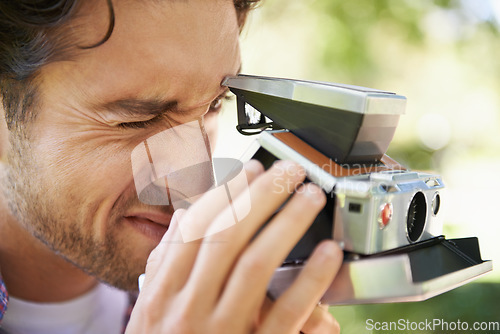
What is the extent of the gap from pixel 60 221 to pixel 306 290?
1.99 ft

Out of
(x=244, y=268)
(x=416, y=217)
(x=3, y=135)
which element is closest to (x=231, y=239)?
(x=244, y=268)

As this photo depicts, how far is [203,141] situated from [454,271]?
56 cm

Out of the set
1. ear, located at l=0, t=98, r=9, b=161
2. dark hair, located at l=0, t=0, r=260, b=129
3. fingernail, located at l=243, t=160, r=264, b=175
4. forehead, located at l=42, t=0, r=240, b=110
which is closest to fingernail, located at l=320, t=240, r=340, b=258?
fingernail, located at l=243, t=160, r=264, b=175

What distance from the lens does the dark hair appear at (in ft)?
2.99

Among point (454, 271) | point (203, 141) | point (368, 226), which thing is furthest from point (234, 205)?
point (203, 141)

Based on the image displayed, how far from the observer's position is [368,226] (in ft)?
2.14

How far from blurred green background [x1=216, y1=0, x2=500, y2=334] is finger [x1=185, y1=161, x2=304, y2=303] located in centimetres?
159

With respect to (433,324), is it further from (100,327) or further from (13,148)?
(13,148)

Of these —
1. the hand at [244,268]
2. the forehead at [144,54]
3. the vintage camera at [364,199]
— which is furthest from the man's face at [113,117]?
the hand at [244,268]

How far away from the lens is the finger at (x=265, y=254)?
2.06 ft

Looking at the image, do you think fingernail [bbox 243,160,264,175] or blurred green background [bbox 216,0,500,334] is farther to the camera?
blurred green background [bbox 216,0,500,334]

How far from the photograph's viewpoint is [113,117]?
934 millimetres

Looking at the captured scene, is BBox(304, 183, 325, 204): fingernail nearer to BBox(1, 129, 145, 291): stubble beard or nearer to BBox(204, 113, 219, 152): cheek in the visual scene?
BBox(1, 129, 145, 291): stubble beard

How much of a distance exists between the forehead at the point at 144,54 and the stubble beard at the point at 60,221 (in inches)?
8.3
